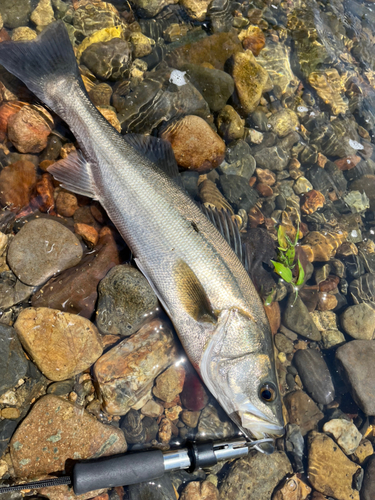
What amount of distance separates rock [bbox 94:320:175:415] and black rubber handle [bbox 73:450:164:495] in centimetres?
62

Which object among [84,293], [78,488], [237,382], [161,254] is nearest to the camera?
[78,488]

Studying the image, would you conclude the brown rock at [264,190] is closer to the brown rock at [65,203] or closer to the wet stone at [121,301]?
the wet stone at [121,301]

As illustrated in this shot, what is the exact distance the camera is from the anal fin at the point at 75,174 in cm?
378

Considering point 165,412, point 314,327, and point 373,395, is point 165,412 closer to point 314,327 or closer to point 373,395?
point 314,327

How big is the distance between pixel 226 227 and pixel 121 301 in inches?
58.9

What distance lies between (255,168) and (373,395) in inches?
143

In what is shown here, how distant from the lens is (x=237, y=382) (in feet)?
10.6

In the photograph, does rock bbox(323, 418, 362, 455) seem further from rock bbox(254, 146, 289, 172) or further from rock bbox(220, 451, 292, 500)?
rock bbox(254, 146, 289, 172)

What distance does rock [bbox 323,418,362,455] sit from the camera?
4004mm

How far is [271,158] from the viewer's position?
17.3ft

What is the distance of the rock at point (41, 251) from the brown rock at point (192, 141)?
6.00 ft

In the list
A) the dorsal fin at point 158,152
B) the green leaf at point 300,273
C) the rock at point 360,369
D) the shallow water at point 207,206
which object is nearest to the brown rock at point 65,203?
the shallow water at point 207,206

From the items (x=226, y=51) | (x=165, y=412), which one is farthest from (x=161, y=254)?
(x=226, y=51)

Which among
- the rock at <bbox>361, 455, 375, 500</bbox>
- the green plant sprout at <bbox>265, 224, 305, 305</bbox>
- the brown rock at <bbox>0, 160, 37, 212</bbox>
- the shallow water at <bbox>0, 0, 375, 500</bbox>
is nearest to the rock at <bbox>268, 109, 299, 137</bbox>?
the shallow water at <bbox>0, 0, 375, 500</bbox>
